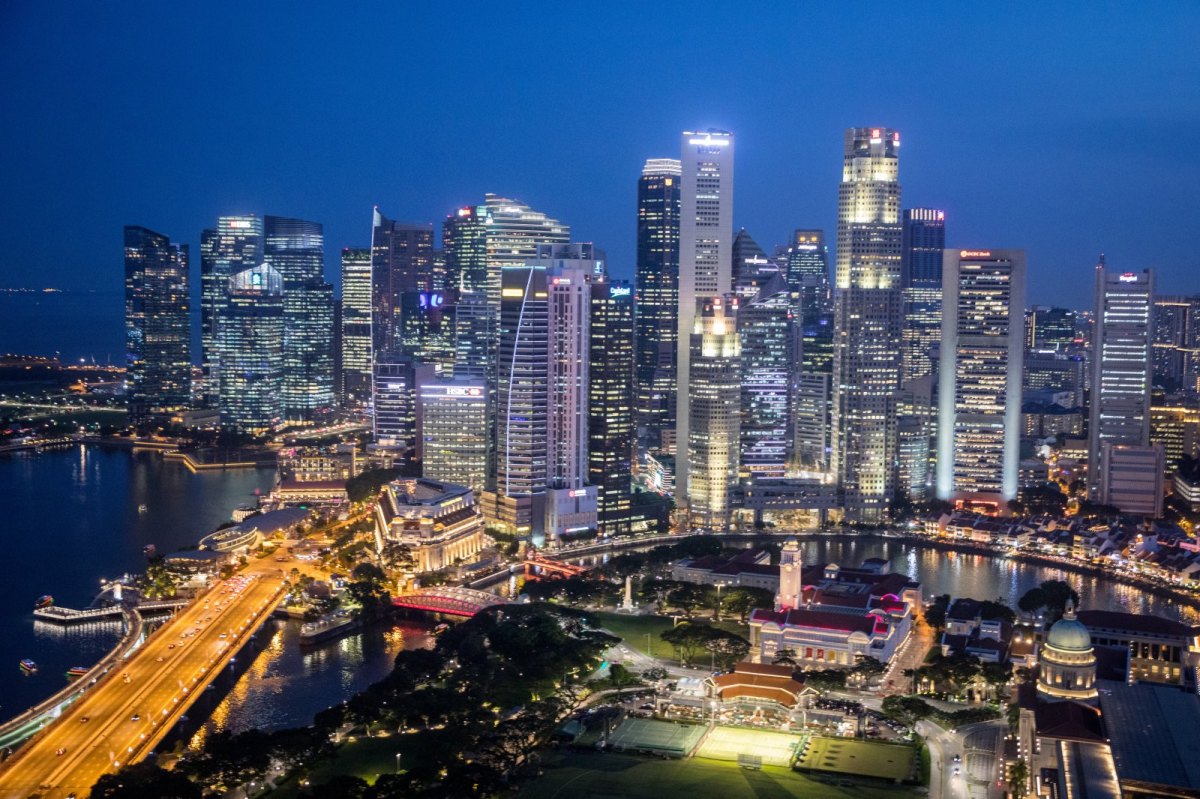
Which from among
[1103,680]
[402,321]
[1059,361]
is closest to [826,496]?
[1103,680]

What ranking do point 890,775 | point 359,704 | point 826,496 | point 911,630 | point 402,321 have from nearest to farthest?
point 890,775 → point 359,704 → point 911,630 → point 826,496 → point 402,321

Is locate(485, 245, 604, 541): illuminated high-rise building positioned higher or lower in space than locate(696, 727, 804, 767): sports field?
higher

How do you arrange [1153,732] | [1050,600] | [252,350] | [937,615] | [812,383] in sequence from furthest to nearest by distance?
[252,350], [812,383], [1050,600], [937,615], [1153,732]

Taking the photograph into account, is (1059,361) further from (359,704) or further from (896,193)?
(359,704)

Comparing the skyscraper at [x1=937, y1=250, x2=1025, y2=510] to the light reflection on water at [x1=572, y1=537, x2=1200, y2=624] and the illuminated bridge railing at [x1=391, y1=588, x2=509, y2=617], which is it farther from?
the illuminated bridge railing at [x1=391, y1=588, x2=509, y2=617]

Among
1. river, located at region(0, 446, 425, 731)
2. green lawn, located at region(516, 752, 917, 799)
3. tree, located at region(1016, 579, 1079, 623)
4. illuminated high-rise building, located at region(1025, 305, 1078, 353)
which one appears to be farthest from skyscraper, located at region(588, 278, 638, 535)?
illuminated high-rise building, located at region(1025, 305, 1078, 353)

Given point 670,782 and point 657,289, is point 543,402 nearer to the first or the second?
point 670,782

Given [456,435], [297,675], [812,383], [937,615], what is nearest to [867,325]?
[812,383]
